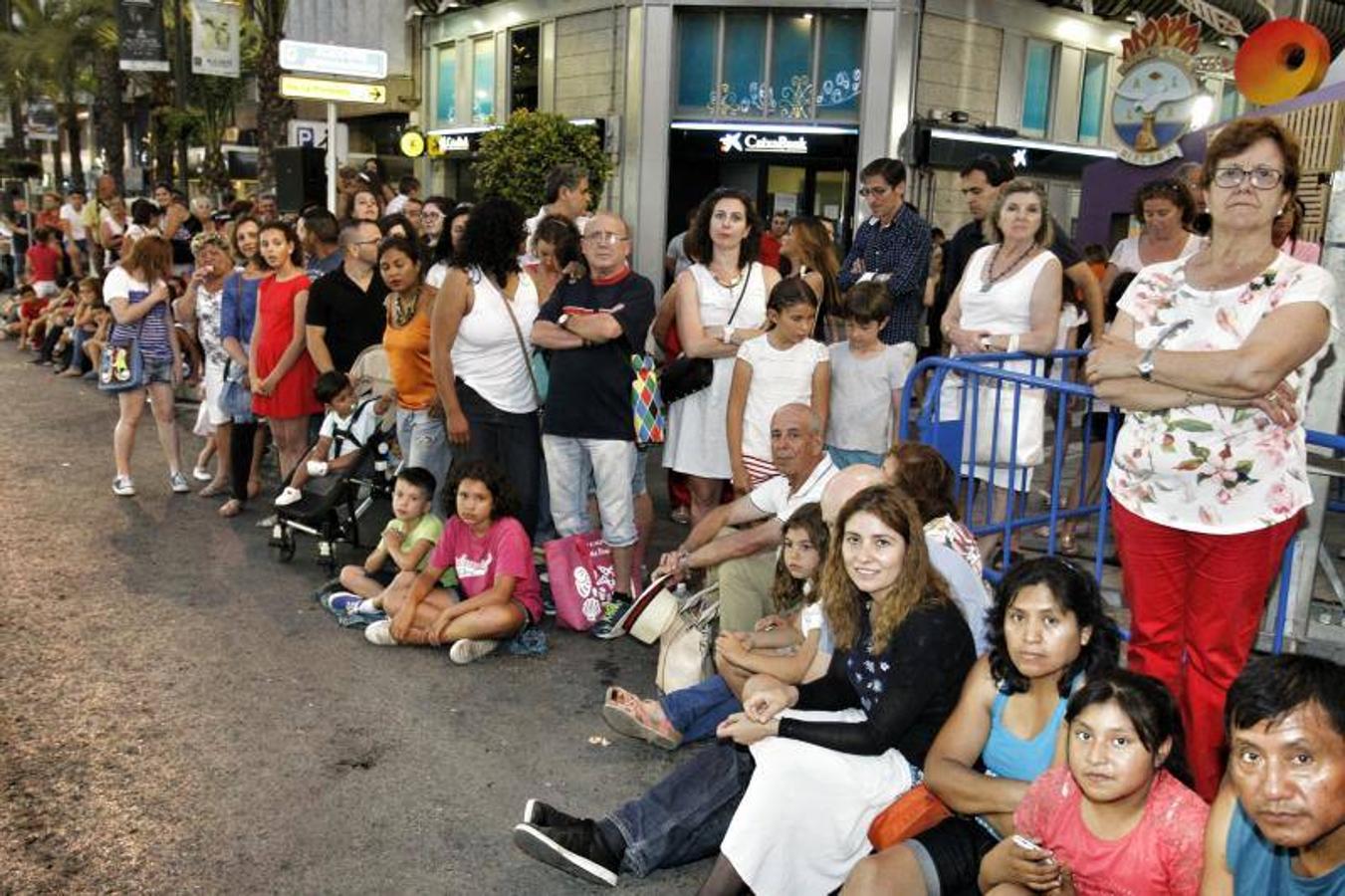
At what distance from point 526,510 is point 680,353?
4.17ft

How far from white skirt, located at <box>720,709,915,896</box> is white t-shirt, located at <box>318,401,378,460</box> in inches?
168

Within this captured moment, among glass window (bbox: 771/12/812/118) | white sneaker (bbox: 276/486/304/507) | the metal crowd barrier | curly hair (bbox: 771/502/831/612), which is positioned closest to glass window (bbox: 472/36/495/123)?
glass window (bbox: 771/12/812/118)

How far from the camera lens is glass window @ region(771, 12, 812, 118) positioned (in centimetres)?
1888

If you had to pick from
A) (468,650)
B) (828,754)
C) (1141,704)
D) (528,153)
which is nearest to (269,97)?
(528,153)

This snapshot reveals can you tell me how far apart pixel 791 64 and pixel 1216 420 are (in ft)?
54.7

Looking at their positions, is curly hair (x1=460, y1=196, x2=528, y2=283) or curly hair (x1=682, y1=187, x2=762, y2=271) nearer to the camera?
curly hair (x1=460, y1=196, x2=528, y2=283)

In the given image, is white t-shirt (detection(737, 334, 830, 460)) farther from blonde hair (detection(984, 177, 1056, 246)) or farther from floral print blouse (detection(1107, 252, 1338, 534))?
floral print blouse (detection(1107, 252, 1338, 534))

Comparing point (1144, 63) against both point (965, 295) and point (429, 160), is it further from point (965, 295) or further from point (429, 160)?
point (429, 160)

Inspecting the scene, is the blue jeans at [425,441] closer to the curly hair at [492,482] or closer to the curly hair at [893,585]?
the curly hair at [492,482]

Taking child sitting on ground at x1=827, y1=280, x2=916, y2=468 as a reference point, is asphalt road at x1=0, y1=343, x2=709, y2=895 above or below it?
below

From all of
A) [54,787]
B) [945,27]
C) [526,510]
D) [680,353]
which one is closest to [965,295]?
[680,353]

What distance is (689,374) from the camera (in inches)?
251

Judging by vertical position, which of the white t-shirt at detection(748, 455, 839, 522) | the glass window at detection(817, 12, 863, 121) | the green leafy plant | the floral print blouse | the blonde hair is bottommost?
the white t-shirt at detection(748, 455, 839, 522)

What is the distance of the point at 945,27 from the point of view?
1842 cm
